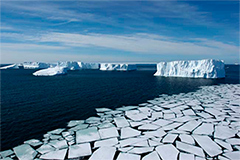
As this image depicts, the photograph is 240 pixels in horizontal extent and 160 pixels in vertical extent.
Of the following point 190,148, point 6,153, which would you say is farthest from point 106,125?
point 6,153

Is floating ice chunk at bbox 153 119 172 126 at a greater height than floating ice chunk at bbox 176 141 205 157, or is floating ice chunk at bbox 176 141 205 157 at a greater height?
floating ice chunk at bbox 153 119 172 126

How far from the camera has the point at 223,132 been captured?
7809mm

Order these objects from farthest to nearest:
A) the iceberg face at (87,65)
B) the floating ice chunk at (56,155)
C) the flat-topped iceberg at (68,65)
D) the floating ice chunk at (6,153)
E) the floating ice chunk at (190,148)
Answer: the iceberg face at (87,65), the flat-topped iceberg at (68,65), the floating ice chunk at (6,153), the floating ice chunk at (190,148), the floating ice chunk at (56,155)

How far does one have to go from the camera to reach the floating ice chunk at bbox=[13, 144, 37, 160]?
6.05m

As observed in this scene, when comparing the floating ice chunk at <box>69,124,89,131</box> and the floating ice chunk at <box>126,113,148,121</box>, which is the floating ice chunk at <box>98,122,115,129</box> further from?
the floating ice chunk at <box>126,113,148,121</box>

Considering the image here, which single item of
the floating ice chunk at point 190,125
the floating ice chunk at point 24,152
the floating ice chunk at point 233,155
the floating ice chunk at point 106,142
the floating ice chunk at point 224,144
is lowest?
the floating ice chunk at point 233,155

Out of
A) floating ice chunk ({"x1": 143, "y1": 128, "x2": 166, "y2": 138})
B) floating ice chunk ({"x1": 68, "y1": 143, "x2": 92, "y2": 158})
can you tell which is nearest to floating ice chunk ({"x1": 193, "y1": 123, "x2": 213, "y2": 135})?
floating ice chunk ({"x1": 143, "y1": 128, "x2": 166, "y2": 138})

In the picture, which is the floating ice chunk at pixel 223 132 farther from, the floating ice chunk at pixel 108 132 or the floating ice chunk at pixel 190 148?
the floating ice chunk at pixel 108 132

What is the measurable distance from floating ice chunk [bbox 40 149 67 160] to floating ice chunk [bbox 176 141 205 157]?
15.2 feet

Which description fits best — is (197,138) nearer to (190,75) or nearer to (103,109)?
(103,109)

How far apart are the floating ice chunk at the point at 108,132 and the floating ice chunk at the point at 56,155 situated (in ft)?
6.16

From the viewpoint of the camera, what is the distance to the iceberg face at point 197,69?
3044 centimetres

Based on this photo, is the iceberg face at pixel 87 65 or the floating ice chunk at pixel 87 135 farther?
the iceberg face at pixel 87 65

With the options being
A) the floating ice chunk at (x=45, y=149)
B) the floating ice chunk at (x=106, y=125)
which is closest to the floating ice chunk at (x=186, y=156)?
the floating ice chunk at (x=106, y=125)
